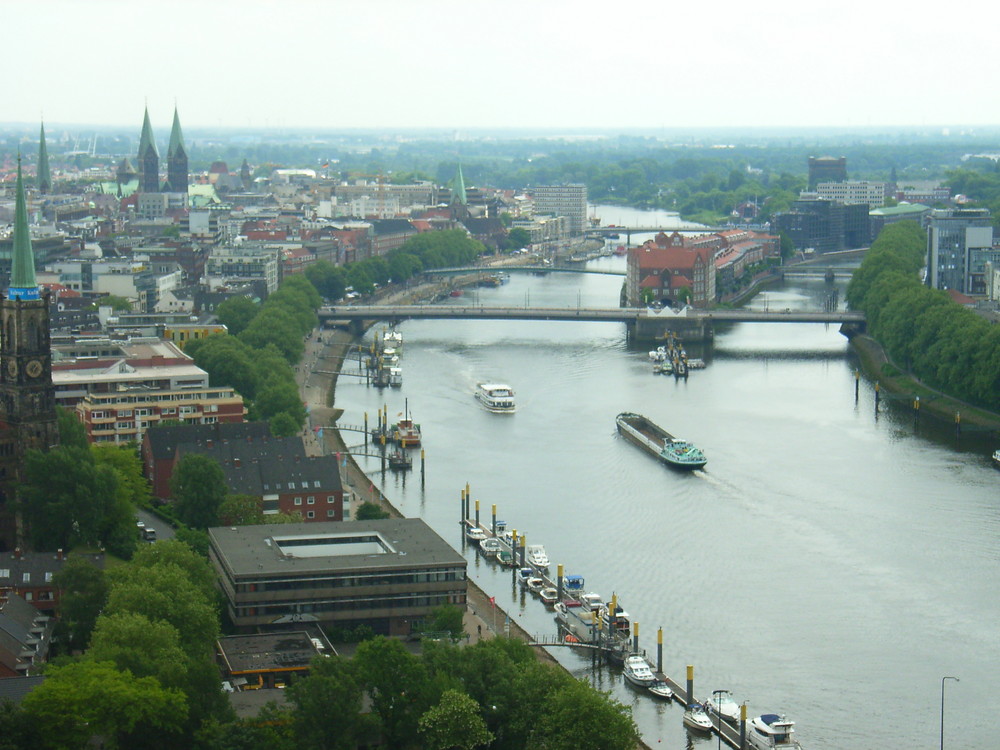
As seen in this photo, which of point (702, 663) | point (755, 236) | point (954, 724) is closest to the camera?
point (954, 724)

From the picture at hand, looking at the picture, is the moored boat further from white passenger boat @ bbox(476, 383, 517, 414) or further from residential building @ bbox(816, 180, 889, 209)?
residential building @ bbox(816, 180, 889, 209)

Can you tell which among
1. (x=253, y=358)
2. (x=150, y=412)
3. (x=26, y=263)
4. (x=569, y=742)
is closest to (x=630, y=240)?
(x=253, y=358)

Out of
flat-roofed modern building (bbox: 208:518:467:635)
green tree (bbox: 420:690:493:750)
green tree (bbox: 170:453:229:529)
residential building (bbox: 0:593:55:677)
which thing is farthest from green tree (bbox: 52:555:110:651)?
green tree (bbox: 420:690:493:750)

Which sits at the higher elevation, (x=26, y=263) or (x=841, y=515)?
(x=26, y=263)

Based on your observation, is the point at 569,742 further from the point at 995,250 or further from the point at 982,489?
the point at 995,250

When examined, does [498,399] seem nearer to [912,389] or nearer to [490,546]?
[912,389]

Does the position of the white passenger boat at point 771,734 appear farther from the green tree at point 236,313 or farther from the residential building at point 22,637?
the green tree at point 236,313
